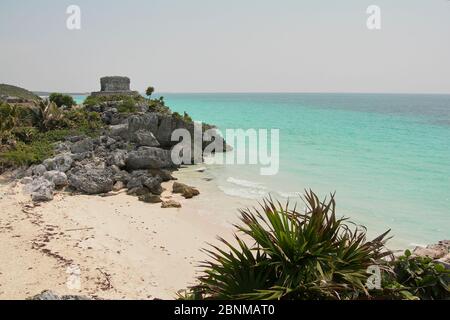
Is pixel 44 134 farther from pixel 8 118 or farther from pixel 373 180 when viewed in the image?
pixel 373 180

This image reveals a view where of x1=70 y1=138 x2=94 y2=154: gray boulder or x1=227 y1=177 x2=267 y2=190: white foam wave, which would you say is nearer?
x1=227 y1=177 x2=267 y2=190: white foam wave

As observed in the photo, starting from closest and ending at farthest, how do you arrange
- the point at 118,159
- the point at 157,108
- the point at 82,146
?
1. the point at 118,159
2. the point at 82,146
3. the point at 157,108

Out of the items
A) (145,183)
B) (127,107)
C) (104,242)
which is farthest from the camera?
(127,107)

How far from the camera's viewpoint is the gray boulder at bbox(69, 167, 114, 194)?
664 inches

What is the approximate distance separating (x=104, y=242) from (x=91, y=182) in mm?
6462

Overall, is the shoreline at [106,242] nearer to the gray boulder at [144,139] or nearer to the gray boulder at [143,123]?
the gray boulder at [144,139]

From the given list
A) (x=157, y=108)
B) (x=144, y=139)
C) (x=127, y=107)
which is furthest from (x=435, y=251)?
(x=157, y=108)

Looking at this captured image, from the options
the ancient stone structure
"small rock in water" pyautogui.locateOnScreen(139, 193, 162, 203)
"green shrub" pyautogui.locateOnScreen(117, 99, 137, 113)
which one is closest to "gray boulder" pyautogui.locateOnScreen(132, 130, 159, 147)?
"green shrub" pyautogui.locateOnScreen(117, 99, 137, 113)

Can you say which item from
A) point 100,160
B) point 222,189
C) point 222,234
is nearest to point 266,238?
point 222,234

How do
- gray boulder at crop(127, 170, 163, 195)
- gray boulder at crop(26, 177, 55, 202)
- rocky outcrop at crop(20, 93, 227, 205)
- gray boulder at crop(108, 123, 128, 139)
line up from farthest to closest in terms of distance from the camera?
1. gray boulder at crop(108, 123, 128, 139)
2. gray boulder at crop(127, 170, 163, 195)
3. rocky outcrop at crop(20, 93, 227, 205)
4. gray boulder at crop(26, 177, 55, 202)

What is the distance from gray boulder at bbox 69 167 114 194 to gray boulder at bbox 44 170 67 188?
344 mm

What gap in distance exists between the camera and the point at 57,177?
17.2 m

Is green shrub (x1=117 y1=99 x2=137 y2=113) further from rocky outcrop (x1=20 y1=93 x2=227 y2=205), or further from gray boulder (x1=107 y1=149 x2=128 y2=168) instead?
gray boulder (x1=107 y1=149 x2=128 y2=168)
